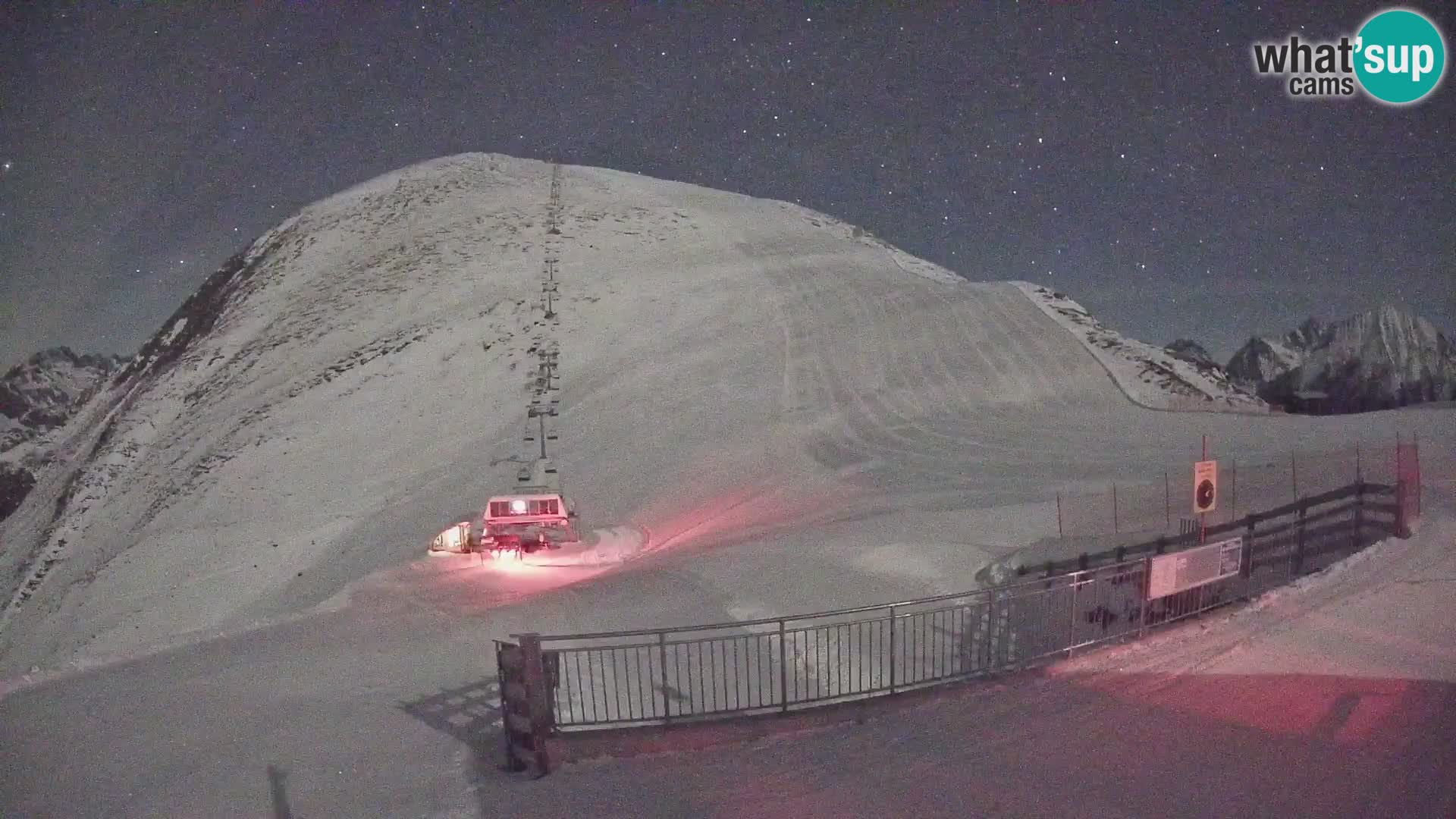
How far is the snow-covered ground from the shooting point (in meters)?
8.38

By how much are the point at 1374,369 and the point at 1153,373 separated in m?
47.2

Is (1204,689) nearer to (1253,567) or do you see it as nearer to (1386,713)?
(1386,713)

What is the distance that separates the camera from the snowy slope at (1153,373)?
1633 inches

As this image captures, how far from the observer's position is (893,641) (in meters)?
7.57

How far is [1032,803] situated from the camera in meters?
5.63

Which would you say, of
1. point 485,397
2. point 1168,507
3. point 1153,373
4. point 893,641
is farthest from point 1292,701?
point 1153,373

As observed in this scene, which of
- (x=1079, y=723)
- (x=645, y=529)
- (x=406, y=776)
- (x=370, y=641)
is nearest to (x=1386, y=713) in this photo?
(x=1079, y=723)

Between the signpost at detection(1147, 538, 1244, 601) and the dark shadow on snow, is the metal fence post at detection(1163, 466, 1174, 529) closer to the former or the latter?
the signpost at detection(1147, 538, 1244, 601)

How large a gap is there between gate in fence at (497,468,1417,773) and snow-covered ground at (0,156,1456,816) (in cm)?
88

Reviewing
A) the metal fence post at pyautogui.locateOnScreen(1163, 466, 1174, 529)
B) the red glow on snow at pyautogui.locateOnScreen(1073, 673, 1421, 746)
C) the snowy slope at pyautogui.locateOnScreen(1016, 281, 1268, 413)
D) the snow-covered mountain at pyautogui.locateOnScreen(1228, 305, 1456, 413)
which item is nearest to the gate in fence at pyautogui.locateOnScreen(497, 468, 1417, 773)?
the red glow on snow at pyautogui.locateOnScreen(1073, 673, 1421, 746)

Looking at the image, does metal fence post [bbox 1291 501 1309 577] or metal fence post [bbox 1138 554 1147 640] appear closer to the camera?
metal fence post [bbox 1138 554 1147 640]

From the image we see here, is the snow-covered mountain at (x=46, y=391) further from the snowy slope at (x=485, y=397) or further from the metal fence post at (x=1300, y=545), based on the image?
the metal fence post at (x=1300, y=545)

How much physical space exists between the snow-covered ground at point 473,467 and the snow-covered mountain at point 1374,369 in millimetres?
35543

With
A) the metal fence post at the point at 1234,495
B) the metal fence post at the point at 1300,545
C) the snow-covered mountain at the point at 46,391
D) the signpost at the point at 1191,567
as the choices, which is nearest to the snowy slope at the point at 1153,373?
the metal fence post at the point at 1234,495
